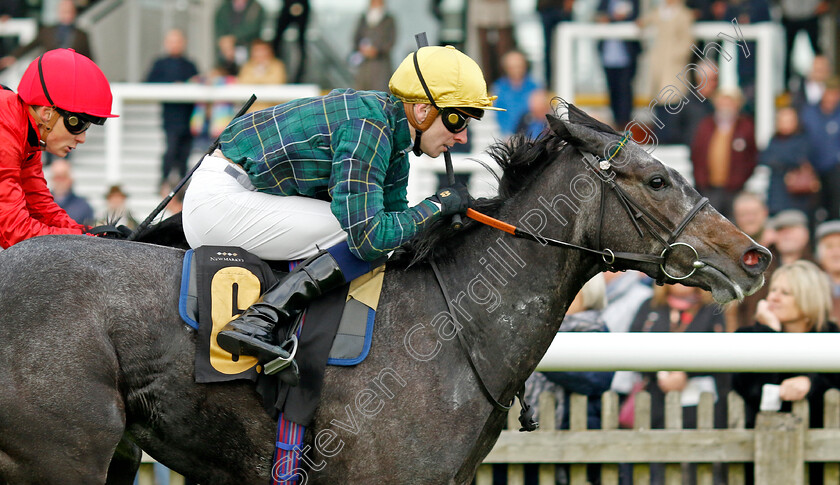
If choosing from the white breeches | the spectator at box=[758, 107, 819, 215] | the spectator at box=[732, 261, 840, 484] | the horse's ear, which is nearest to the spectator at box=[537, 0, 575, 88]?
the spectator at box=[758, 107, 819, 215]

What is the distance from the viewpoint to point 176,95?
10.7m

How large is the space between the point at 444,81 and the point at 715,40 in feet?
24.9

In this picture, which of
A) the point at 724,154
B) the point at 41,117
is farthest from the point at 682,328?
the point at 724,154

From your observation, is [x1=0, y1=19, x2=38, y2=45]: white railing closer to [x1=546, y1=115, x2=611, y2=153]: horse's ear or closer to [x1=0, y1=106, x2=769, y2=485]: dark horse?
[x1=0, y1=106, x2=769, y2=485]: dark horse

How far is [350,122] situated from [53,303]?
48.4 inches

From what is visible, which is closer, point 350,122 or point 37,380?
point 37,380

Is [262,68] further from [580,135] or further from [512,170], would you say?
[580,135]

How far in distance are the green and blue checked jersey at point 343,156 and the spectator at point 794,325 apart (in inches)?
93.3

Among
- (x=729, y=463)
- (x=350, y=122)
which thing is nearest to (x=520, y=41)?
(x=729, y=463)

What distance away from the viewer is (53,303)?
3.42 meters

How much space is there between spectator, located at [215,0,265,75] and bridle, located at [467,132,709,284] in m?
8.02

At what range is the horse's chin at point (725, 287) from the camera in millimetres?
3621

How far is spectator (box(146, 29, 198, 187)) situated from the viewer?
34.2 feet

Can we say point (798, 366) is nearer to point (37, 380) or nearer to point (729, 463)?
point (729, 463)
